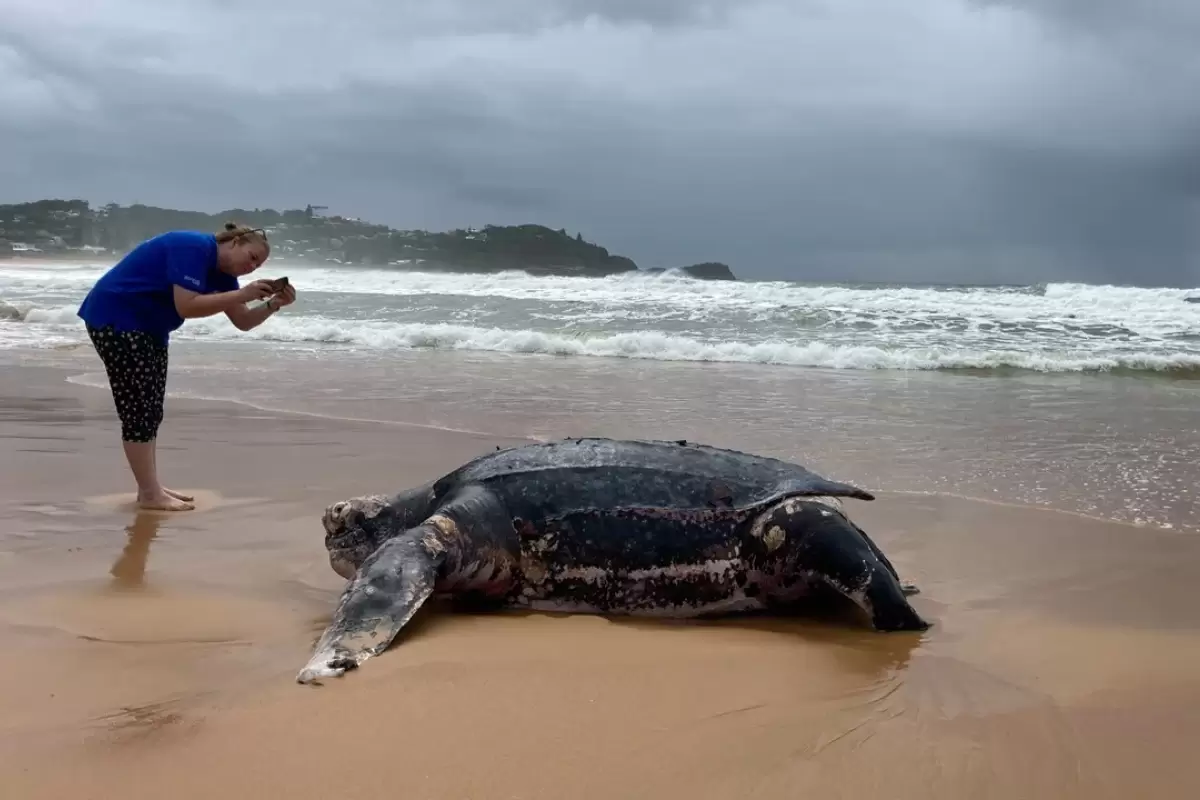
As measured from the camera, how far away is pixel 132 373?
4.64 meters

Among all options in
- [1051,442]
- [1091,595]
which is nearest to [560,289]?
[1051,442]

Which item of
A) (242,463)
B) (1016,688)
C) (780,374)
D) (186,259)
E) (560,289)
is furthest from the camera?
(560,289)

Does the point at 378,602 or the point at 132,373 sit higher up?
the point at 132,373

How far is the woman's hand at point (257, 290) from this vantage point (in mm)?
4000

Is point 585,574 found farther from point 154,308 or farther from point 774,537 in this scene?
point 154,308

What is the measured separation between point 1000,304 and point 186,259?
69.2ft

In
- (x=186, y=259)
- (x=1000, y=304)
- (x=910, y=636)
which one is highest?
(x=1000, y=304)

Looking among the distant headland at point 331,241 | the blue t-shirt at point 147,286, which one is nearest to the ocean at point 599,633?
the blue t-shirt at point 147,286

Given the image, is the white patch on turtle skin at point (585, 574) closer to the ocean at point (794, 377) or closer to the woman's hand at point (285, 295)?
the woman's hand at point (285, 295)

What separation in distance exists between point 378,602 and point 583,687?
26.9 inches

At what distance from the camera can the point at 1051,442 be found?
6.50 metres

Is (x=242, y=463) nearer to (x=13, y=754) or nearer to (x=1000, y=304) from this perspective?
(x=13, y=754)

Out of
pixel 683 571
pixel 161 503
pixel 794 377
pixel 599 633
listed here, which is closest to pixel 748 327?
pixel 794 377

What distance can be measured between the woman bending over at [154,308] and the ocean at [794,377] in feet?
8.53
